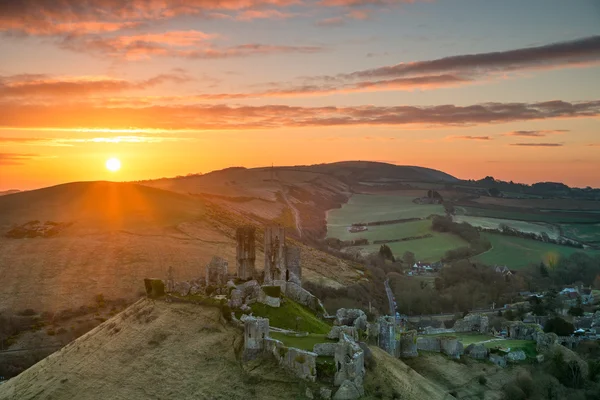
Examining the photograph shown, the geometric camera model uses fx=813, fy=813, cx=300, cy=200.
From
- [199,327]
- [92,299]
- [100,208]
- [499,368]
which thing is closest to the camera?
[199,327]

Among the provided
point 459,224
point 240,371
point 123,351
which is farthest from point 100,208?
point 240,371

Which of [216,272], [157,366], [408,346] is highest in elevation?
[216,272]

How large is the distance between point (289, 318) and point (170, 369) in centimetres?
914

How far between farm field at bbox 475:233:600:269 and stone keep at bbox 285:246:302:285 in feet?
293

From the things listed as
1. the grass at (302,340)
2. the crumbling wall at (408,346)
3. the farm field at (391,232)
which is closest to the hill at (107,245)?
the crumbling wall at (408,346)

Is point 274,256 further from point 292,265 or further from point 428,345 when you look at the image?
point 428,345

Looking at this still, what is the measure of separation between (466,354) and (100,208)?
9962 centimetres

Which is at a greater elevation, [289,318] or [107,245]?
[289,318]

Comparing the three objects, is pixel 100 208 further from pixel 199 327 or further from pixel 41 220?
pixel 199 327

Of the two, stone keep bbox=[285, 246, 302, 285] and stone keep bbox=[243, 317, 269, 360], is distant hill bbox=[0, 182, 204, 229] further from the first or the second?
stone keep bbox=[243, 317, 269, 360]

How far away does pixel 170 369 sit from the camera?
→ 5562 centimetres

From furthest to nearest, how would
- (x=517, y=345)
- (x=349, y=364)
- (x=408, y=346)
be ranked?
(x=517, y=345) → (x=408, y=346) → (x=349, y=364)

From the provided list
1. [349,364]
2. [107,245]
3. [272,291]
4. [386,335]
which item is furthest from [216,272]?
[107,245]

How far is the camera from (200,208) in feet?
528
